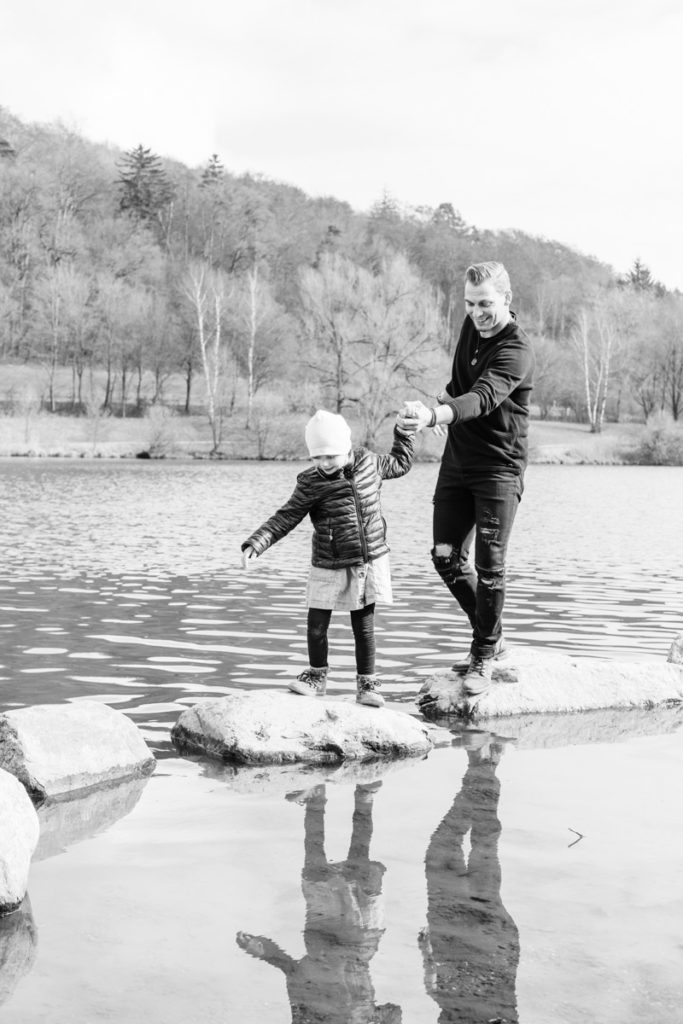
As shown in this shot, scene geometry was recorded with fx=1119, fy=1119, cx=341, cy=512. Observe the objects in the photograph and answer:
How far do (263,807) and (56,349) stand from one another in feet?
233

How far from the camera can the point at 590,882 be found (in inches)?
165

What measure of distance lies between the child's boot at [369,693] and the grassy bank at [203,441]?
4418cm

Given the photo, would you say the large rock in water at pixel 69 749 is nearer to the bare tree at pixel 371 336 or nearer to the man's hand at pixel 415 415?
the man's hand at pixel 415 415

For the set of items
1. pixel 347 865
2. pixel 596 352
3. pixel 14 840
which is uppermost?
pixel 596 352

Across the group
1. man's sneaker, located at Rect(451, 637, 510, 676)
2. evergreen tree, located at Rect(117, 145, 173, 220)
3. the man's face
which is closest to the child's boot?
man's sneaker, located at Rect(451, 637, 510, 676)

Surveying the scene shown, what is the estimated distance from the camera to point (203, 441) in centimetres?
6144

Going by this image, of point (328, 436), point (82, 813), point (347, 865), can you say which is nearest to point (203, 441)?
point (328, 436)

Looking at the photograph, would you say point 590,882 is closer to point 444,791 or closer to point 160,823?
point 444,791

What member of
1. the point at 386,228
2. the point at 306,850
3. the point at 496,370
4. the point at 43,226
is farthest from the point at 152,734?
the point at 386,228

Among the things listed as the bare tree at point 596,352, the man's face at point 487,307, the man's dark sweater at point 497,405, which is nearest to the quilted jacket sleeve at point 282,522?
the man's dark sweater at point 497,405

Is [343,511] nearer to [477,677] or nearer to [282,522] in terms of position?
[282,522]

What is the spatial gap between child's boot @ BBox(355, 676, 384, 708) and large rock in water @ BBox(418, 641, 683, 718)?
26.7 inches

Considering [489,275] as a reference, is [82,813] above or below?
below

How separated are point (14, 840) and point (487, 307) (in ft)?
12.5
